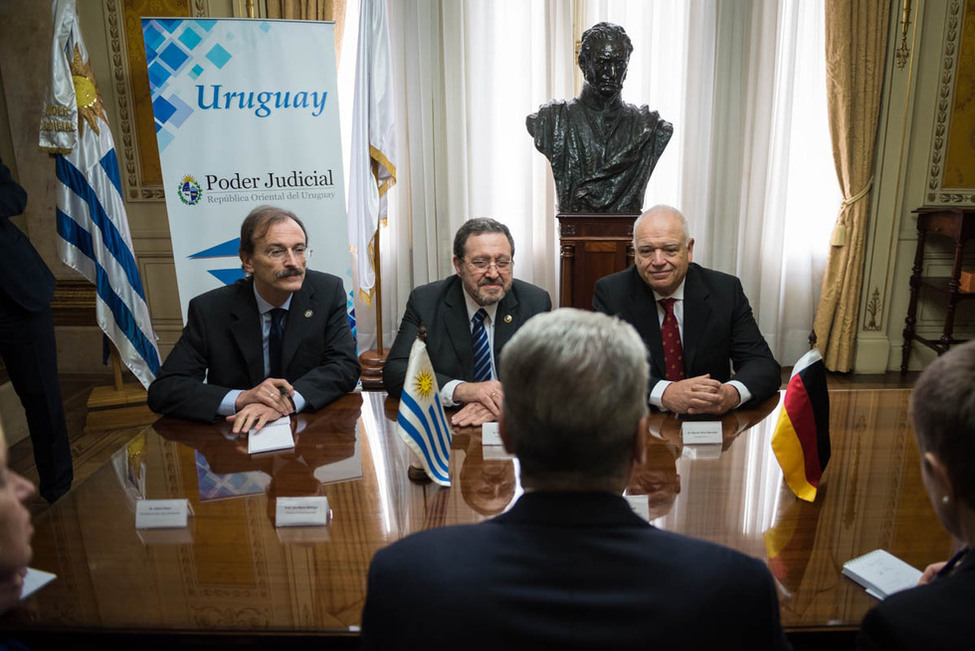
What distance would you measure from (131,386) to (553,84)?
3.29 metres

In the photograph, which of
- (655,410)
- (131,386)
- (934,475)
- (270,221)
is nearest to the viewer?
(934,475)

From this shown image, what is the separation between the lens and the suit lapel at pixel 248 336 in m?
2.40

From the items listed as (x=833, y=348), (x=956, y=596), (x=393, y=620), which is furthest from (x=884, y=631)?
(x=833, y=348)

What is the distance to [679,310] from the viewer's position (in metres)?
2.59

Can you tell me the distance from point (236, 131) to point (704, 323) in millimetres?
2679

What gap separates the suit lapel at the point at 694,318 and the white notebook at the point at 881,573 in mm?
1236

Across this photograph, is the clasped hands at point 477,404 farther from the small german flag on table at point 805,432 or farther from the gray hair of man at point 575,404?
the gray hair of man at point 575,404

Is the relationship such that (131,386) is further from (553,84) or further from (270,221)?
(553,84)

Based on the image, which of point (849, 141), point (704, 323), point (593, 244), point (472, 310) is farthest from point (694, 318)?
point (849, 141)

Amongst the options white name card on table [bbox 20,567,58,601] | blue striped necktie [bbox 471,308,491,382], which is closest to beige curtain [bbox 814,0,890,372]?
blue striped necktie [bbox 471,308,491,382]

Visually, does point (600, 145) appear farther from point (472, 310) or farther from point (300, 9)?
point (300, 9)

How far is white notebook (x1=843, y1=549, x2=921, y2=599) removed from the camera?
1224 mm

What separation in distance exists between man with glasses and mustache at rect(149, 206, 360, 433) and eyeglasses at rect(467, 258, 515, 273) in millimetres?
518

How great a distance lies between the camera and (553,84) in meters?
4.72
